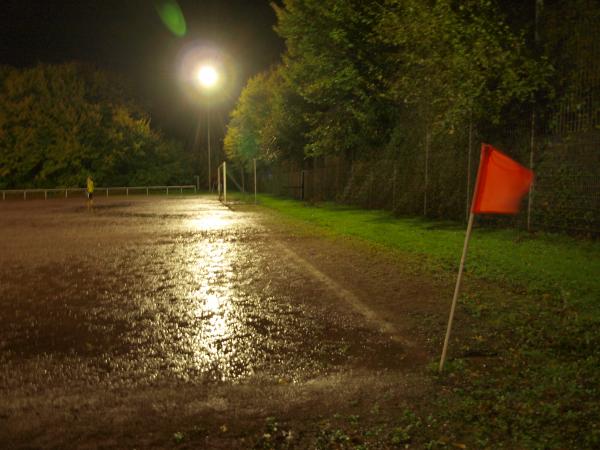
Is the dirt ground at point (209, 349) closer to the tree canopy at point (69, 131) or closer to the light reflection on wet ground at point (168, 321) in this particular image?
the light reflection on wet ground at point (168, 321)

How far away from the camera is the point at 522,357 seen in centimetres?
527

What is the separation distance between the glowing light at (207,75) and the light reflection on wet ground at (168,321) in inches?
1042

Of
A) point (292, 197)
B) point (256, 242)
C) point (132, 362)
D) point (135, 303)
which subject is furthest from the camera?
point (292, 197)

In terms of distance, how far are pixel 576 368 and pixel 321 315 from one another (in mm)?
3013

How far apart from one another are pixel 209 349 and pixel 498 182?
3161 mm

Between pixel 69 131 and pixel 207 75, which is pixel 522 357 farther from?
pixel 69 131

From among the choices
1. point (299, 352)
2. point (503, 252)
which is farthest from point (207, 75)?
point (299, 352)

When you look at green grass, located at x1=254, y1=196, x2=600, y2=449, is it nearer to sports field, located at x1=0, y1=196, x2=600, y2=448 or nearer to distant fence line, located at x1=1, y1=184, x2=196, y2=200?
sports field, located at x1=0, y1=196, x2=600, y2=448

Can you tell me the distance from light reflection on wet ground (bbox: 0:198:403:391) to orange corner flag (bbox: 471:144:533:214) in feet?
5.72

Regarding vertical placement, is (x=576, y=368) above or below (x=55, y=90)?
below

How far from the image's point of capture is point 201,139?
73.4 metres

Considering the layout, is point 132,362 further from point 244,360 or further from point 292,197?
point 292,197

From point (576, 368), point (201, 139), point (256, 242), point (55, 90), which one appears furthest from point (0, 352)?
point (201, 139)

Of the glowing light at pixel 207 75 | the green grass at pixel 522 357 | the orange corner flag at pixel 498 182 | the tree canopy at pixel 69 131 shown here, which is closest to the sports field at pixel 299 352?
the green grass at pixel 522 357
